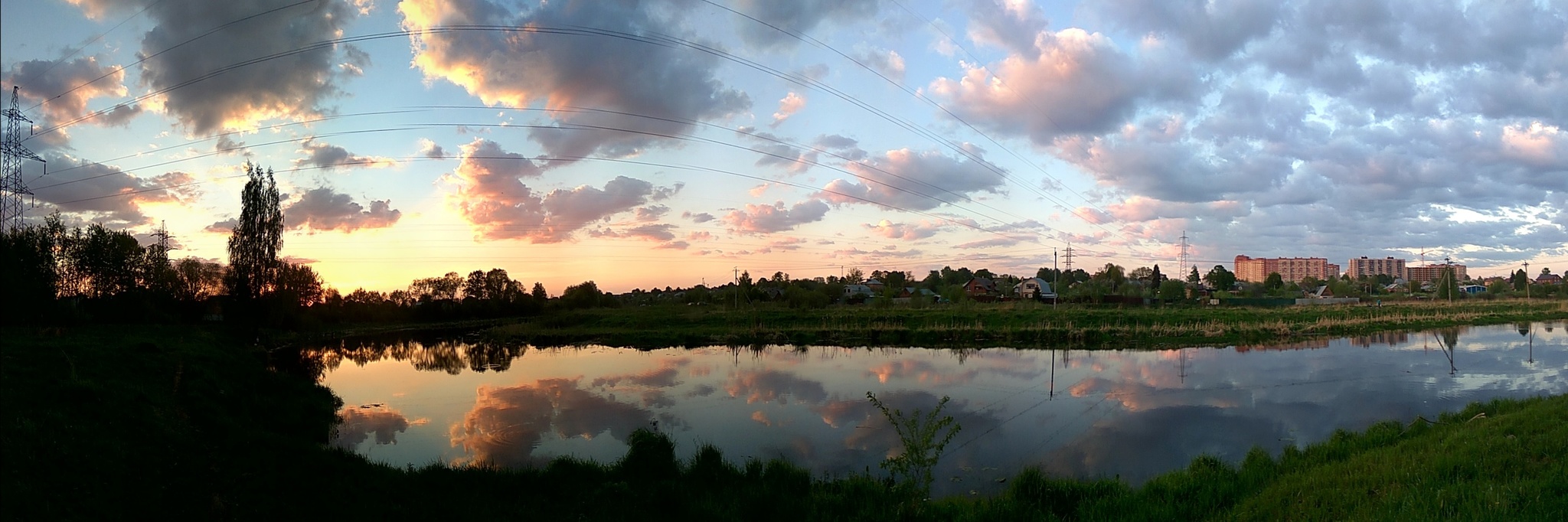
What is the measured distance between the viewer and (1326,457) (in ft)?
31.4

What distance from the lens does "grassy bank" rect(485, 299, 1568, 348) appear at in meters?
37.6

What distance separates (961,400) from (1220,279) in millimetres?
150851

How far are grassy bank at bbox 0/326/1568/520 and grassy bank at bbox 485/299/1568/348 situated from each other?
2653cm

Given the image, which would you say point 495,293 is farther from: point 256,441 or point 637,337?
point 256,441

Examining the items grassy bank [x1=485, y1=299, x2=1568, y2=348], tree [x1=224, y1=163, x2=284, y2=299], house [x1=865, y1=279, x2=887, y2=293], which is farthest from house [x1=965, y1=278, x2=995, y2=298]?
tree [x1=224, y1=163, x2=284, y2=299]

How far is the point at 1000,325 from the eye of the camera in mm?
43875

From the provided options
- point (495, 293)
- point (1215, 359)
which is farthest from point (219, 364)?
point (495, 293)

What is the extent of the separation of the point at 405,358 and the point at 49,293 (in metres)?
13.1

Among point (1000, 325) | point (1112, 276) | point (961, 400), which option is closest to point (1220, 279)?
point (1112, 276)

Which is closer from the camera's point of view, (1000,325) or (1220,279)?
(1000,325)

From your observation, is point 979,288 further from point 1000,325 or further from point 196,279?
point 196,279

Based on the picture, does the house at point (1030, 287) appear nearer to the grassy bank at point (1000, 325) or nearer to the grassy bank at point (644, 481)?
the grassy bank at point (1000, 325)

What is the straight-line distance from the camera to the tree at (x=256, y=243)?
44750mm

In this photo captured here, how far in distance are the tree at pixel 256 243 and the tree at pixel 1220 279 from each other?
147659 millimetres
